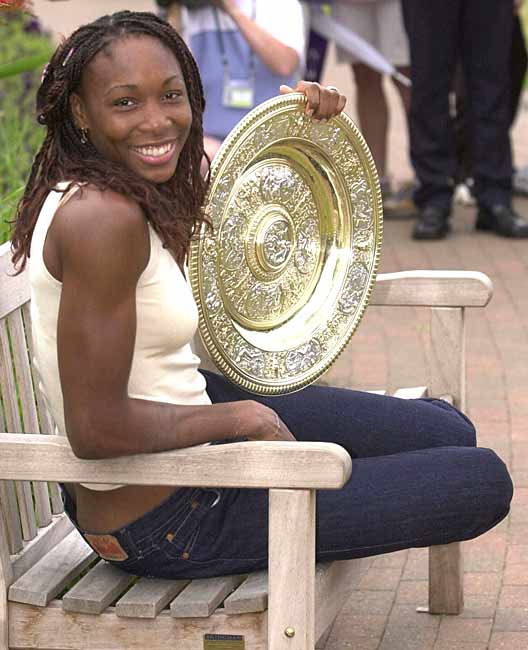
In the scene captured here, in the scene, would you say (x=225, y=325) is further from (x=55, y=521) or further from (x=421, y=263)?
(x=421, y=263)

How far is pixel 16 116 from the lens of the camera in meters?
7.00

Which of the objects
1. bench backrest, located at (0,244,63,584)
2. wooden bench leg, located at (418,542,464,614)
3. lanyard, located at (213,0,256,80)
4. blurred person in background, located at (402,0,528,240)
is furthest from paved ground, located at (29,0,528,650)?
lanyard, located at (213,0,256,80)

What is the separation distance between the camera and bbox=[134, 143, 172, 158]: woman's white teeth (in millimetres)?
2605

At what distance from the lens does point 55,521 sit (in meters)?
3.11

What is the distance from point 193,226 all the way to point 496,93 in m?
4.81

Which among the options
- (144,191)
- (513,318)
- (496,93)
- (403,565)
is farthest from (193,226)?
(496,93)

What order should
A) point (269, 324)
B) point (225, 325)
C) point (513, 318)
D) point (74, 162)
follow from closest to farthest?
point (74, 162), point (225, 325), point (269, 324), point (513, 318)

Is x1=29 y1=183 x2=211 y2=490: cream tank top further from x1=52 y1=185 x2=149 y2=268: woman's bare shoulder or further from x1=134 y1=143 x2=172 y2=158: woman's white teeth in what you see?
x1=134 y1=143 x2=172 y2=158: woman's white teeth

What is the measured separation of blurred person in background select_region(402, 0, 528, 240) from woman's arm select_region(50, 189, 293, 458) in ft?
16.1

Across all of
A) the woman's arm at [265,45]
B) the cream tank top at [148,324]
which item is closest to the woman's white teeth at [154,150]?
the cream tank top at [148,324]

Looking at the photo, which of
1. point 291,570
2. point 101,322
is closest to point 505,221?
point 291,570

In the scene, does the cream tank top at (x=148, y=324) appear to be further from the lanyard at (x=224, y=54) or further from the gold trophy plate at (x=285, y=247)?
the lanyard at (x=224, y=54)

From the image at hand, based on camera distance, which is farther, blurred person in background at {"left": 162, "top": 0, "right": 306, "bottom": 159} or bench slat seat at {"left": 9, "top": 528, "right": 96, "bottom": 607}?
blurred person in background at {"left": 162, "top": 0, "right": 306, "bottom": 159}

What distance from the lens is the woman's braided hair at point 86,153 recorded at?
8.24 feet
